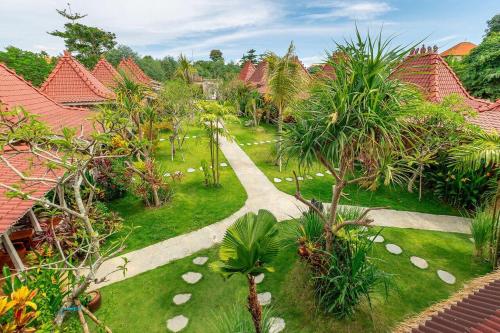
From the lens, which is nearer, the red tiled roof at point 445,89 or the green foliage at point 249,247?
the green foliage at point 249,247

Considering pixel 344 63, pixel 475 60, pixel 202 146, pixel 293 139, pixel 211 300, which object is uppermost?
pixel 475 60

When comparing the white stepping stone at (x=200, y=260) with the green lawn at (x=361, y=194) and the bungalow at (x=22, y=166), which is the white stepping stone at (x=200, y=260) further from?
the bungalow at (x=22, y=166)

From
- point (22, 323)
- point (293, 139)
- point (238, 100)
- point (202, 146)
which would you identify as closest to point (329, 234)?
point (293, 139)

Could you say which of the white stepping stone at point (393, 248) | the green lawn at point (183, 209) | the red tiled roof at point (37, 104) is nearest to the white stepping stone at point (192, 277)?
the green lawn at point (183, 209)

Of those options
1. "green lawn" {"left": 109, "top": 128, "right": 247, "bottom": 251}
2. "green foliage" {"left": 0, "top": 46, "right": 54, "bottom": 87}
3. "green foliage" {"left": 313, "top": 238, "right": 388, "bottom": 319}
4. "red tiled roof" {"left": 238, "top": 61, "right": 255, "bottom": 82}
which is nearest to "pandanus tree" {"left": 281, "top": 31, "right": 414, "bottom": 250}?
"green foliage" {"left": 313, "top": 238, "right": 388, "bottom": 319}

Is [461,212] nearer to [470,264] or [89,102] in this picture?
[470,264]

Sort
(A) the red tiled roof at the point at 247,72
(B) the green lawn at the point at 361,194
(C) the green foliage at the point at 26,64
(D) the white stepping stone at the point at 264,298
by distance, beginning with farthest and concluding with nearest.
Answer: (A) the red tiled roof at the point at 247,72 → (C) the green foliage at the point at 26,64 → (B) the green lawn at the point at 361,194 → (D) the white stepping stone at the point at 264,298

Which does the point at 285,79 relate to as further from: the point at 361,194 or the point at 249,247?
the point at 249,247

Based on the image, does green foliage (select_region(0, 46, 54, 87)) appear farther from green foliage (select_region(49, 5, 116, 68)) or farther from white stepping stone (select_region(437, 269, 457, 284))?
white stepping stone (select_region(437, 269, 457, 284))
